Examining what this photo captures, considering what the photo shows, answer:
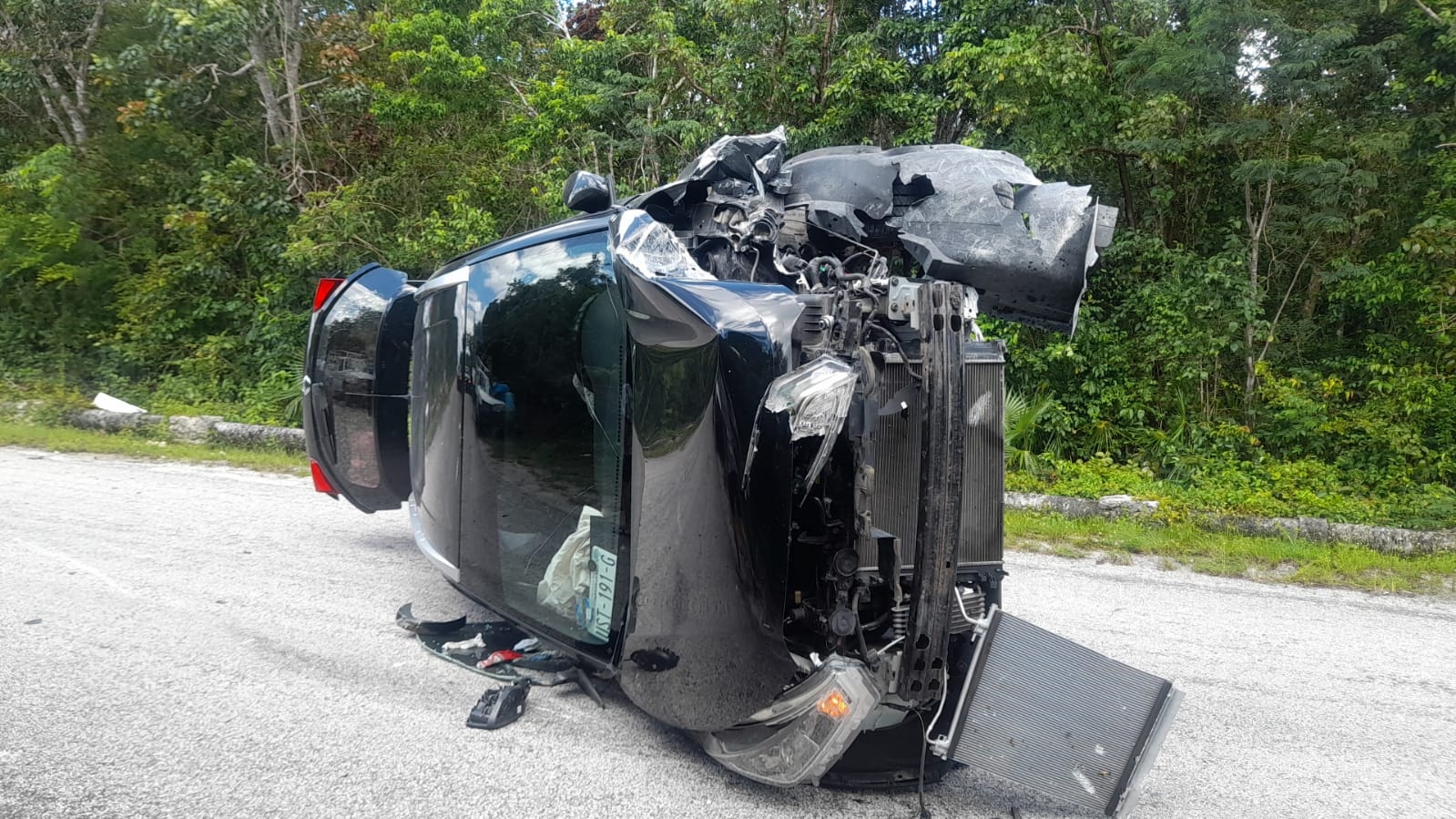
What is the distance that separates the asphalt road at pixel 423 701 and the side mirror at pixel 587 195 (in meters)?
1.96

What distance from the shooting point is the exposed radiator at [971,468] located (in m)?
2.94

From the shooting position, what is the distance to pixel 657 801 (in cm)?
284

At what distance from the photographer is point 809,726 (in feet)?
8.53

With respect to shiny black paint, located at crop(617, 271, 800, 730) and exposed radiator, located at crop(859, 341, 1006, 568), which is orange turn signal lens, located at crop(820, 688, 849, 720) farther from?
exposed radiator, located at crop(859, 341, 1006, 568)

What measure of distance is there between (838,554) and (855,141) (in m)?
9.09

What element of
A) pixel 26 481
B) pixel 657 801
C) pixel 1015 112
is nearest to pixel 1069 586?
pixel 657 801

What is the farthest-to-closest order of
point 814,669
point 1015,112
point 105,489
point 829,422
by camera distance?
point 1015,112
point 105,489
point 814,669
point 829,422

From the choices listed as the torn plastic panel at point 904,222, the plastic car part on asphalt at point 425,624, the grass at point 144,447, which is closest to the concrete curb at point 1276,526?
the torn plastic panel at point 904,222

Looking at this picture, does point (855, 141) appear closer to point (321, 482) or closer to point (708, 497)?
point (321, 482)

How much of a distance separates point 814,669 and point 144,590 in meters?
3.94

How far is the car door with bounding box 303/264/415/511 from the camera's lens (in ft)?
16.9

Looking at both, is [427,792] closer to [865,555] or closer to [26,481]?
[865,555]

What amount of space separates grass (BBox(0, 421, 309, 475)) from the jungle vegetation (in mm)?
1568

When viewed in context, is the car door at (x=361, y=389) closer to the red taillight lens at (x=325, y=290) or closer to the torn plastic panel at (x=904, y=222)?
the red taillight lens at (x=325, y=290)
